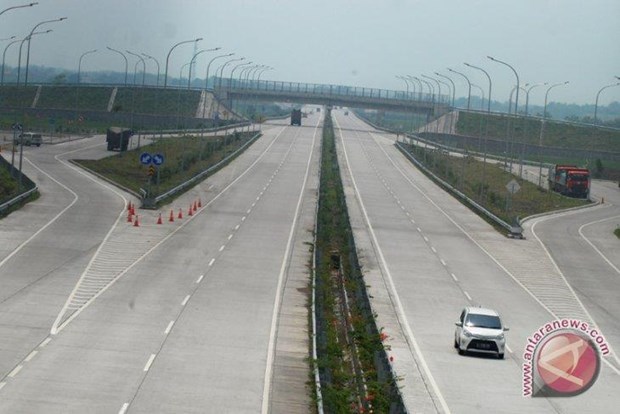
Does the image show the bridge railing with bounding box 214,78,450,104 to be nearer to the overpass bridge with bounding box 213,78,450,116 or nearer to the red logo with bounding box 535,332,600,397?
the overpass bridge with bounding box 213,78,450,116

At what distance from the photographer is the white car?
2894cm

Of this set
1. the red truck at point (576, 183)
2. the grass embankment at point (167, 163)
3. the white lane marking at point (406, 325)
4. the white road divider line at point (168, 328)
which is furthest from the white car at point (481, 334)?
the red truck at point (576, 183)

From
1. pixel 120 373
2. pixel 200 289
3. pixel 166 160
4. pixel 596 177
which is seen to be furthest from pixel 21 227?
pixel 596 177

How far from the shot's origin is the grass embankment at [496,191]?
247ft

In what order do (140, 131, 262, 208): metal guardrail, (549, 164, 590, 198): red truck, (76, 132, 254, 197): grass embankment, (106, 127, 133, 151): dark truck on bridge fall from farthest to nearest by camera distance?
(106, 127, 133, 151): dark truck on bridge
(549, 164, 590, 198): red truck
(76, 132, 254, 197): grass embankment
(140, 131, 262, 208): metal guardrail

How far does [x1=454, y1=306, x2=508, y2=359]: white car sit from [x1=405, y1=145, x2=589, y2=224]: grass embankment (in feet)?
102

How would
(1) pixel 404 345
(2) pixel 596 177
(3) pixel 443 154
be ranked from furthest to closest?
(3) pixel 443 154, (2) pixel 596 177, (1) pixel 404 345

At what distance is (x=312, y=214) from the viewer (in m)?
62.6

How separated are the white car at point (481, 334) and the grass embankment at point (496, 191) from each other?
31161 mm

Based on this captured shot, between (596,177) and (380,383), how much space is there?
9883 cm

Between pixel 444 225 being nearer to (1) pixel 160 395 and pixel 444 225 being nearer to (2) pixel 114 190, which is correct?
(2) pixel 114 190

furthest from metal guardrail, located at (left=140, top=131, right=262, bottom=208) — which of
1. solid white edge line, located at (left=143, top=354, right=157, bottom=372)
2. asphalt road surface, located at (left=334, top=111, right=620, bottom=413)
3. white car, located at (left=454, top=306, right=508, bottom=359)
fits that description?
solid white edge line, located at (left=143, top=354, right=157, bottom=372)

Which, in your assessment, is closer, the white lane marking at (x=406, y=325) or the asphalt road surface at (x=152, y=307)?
the asphalt road surface at (x=152, y=307)

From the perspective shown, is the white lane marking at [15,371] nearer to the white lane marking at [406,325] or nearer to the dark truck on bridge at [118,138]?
the white lane marking at [406,325]
